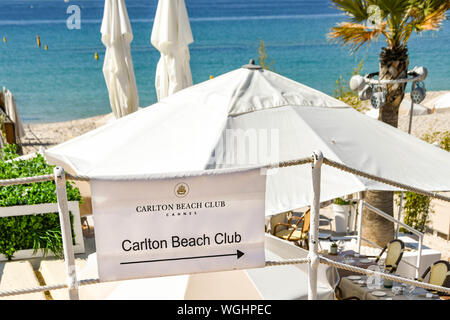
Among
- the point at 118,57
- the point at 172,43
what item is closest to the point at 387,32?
the point at 172,43

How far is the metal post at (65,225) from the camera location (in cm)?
242

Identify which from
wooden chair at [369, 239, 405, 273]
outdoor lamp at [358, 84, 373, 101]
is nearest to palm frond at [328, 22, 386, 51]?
outdoor lamp at [358, 84, 373, 101]

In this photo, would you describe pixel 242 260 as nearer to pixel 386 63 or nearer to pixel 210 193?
pixel 210 193

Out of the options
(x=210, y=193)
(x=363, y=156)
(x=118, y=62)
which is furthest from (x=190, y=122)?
(x=118, y=62)

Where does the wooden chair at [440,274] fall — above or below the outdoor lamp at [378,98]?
below

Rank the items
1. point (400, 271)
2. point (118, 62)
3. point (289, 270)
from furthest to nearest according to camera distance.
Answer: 1. point (118, 62)
2. point (400, 271)
3. point (289, 270)

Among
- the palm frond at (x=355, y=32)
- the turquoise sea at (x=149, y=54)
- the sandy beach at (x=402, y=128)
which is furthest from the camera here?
the turquoise sea at (x=149, y=54)

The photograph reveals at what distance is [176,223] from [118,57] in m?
8.11

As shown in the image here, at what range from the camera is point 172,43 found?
9352mm

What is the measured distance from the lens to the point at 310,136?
4324mm

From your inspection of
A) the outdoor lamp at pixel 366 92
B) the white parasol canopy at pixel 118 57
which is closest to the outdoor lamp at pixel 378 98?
the outdoor lamp at pixel 366 92

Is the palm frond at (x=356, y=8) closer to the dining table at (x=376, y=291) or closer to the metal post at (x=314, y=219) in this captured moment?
the dining table at (x=376, y=291)

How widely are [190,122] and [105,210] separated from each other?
2.13 meters

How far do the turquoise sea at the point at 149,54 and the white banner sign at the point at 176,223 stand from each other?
29.4 metres
